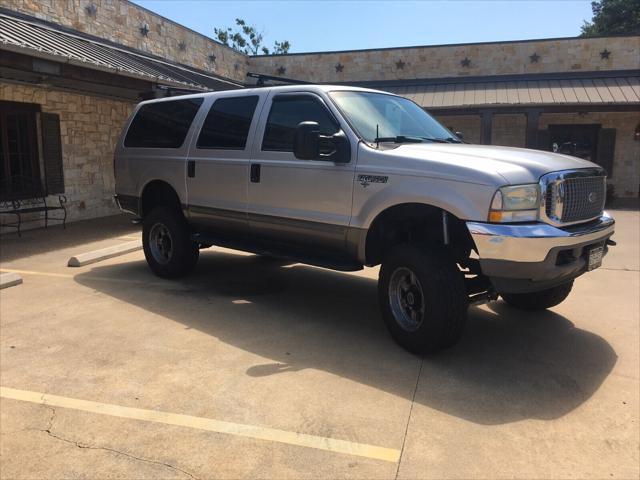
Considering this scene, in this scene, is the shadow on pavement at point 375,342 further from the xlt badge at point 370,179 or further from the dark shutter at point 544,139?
the dark shutter at point 544,139

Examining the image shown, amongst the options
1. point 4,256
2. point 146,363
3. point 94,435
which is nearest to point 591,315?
point 146,363

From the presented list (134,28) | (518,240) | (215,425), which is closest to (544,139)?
(134,28)

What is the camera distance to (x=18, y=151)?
1029cm

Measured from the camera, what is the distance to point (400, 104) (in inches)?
204

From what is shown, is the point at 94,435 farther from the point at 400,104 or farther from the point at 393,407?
the point at 400,104

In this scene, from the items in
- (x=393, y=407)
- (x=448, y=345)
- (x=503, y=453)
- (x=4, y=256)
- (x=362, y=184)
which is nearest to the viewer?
(x=503, y=453)

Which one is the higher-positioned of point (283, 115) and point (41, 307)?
point (283, 115)

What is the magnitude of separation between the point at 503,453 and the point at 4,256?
7510 millimetres

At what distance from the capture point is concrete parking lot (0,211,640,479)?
273 centimetres

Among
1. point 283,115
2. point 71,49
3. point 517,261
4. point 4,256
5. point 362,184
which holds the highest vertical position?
point 71,49

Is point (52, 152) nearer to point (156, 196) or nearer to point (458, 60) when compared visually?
point (156, 196)

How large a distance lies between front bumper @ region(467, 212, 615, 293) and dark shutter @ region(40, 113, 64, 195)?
987 cm

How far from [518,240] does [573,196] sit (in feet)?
2.44

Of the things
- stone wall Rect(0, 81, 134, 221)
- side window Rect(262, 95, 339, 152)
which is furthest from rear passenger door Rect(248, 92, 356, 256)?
stone wall Rect(0, 81, 134, 221)
